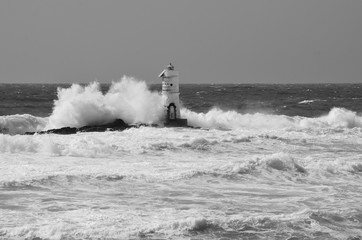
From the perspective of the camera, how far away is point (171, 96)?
77.6ft

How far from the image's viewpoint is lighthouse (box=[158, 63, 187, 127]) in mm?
23484

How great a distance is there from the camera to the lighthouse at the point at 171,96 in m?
23.5

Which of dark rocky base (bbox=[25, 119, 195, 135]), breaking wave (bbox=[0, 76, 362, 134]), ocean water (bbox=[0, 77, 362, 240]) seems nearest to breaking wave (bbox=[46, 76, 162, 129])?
breaking wave (bbox=[0, 76, 362, 134])

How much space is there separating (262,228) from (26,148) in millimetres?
8219

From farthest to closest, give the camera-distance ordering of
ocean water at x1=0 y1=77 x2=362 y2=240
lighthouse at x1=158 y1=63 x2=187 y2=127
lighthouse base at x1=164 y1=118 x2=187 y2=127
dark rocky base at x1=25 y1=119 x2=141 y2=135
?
1. lighthouse base at x1=164 y1=118 x2=187 y2=127
2. lighthouse at x1=158 y1=63 x2=187 y2=127
3. dark rocky base at x1=25 y1=119 x2=141 y2=135
4. ocean water at x1=0 y1=77 x2=362 y2=240

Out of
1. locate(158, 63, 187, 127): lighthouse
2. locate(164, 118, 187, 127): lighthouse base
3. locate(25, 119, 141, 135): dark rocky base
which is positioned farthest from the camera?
locate(164, 118, 187, 127): lighthouse base

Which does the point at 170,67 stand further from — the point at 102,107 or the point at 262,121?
the point at 262,121

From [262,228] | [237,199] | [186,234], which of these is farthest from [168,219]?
[237,199]

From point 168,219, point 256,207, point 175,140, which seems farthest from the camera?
point 175,140

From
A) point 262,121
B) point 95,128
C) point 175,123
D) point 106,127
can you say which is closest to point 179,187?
point 95,128

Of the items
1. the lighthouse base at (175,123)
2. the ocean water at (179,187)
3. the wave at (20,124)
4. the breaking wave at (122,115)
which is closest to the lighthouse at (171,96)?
the lighthouse base at (175,123)

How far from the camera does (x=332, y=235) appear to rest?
852 centimetres

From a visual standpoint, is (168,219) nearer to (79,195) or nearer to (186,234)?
(186,234)

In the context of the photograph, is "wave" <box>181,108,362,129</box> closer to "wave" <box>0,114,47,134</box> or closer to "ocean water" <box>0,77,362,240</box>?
"ocean water" <box>0,77,362,240</box>
